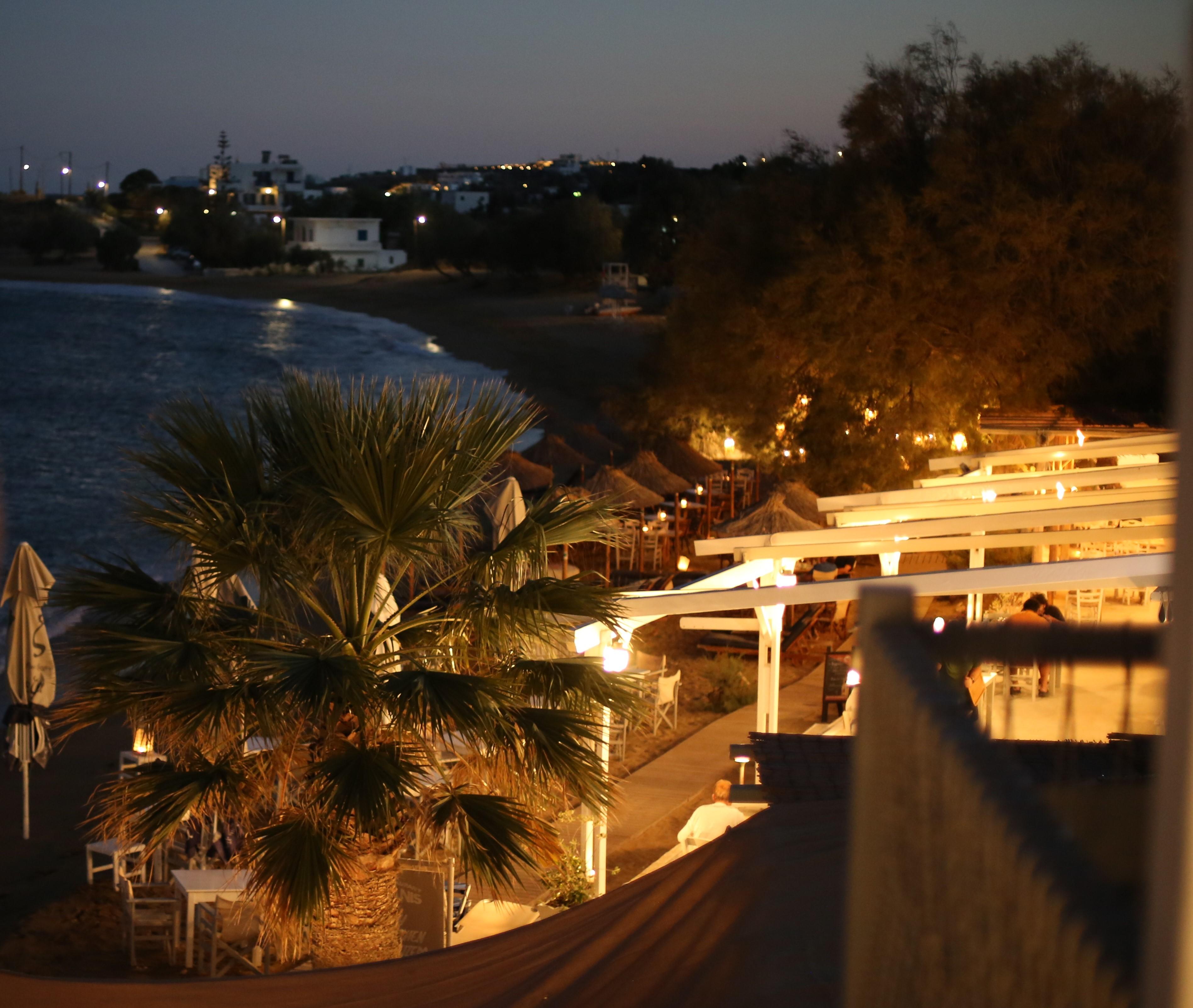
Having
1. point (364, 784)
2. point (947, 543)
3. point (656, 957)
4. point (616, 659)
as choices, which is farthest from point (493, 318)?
point (656, 957)

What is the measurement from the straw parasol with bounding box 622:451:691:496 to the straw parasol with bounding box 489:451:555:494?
4.12 feet

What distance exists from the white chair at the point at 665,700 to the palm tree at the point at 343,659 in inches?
216

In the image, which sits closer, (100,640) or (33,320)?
(100,640)

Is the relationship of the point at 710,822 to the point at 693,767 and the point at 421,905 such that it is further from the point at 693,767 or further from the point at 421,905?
the point at 693,767

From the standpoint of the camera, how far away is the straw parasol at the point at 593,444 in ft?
72.0

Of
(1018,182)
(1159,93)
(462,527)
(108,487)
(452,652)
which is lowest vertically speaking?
(108,487)

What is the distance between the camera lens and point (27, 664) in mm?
10305

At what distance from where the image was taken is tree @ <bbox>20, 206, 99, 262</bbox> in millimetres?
112438

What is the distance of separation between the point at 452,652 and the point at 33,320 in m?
83.5

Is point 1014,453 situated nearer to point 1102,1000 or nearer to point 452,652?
point 452,652

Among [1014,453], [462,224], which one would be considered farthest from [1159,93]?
[462,224]

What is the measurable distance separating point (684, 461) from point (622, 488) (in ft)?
12.8

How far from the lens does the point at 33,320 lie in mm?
80562

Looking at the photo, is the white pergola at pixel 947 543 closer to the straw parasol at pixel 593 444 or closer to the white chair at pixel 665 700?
the white chair at pixel 665 700
